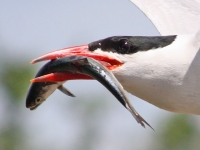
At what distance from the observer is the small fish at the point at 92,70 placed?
489cm

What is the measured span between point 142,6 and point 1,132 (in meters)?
9.34

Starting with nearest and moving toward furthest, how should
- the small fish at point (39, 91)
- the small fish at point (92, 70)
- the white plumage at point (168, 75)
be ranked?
the small fish at point (92, 70)
the white plumage at point (168, 75)
the small fish at point (39, 91)

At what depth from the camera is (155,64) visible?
5043mm

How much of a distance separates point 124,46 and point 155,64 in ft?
0.73

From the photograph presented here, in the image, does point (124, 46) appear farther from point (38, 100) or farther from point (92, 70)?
point (38, 100)

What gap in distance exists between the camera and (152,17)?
6.12 meters

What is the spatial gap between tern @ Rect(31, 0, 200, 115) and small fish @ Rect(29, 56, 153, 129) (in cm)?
7

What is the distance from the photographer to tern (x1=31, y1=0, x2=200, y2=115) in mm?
5035

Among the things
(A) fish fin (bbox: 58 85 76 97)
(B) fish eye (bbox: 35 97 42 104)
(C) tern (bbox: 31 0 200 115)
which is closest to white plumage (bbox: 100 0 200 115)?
(C) tern (bbox: 31 0 200 115)

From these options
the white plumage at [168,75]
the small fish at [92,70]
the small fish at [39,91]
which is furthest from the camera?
the small fish at [39,91]

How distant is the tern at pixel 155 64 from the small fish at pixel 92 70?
7 centimetres

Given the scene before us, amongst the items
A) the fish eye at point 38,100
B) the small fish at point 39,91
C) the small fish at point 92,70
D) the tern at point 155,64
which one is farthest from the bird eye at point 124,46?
the fish eye at point 38,100

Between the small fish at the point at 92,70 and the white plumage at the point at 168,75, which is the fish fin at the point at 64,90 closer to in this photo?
the small fish at the point at 92,70

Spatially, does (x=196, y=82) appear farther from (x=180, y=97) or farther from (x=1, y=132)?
(x=1, y=132)
